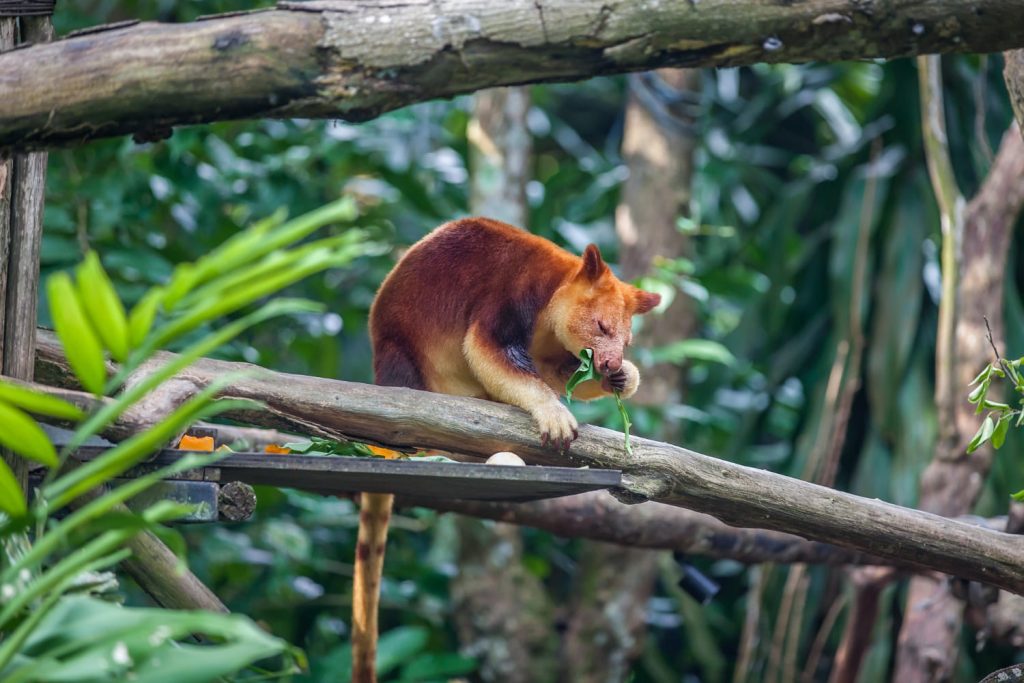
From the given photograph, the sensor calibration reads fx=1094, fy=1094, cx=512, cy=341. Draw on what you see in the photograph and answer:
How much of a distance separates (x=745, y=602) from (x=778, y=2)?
424cm

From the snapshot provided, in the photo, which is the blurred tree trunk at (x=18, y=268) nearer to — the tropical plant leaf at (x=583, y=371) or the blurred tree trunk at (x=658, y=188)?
the tropical plant leaf at (x=583, y=371)

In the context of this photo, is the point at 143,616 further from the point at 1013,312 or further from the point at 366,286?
the point at 1013,312

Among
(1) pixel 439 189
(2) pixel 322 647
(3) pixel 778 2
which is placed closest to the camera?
(3) pixel 778 2

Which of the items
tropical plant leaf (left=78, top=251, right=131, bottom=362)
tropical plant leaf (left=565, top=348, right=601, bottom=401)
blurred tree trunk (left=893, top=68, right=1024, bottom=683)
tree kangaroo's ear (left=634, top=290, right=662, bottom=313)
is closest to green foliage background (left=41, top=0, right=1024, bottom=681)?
blurred tree trunk (left=893, top=68, right=1024, bottom=683)

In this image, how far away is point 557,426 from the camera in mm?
2480

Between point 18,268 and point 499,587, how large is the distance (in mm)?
2851

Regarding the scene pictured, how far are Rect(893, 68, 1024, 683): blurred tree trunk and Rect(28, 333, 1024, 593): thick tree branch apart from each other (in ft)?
2.97

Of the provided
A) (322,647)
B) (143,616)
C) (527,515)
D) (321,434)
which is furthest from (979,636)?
(322,647)

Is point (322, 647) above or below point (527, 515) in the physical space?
below

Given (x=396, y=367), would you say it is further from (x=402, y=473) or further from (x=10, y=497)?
(x=10, y=497)

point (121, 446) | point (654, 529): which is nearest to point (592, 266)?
point (654, 529)

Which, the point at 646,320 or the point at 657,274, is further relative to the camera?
the point at 646,320

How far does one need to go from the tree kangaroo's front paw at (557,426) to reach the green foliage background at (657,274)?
1.53 metres

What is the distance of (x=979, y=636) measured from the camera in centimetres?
313
